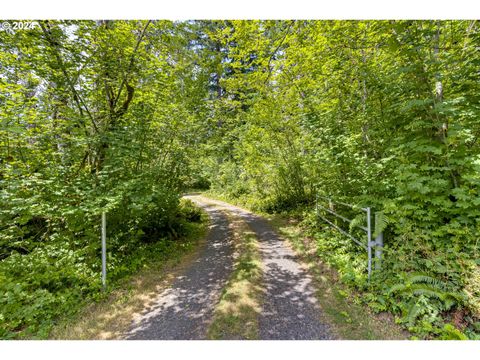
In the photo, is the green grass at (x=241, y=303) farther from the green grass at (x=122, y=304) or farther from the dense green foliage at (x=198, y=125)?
the dense green foliage at (x=198, y=125)

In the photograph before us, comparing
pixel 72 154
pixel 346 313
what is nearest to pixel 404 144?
pixel 346 313

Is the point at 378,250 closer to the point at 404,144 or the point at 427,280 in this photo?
the point at 427,280

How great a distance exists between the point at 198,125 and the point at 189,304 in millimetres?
4567

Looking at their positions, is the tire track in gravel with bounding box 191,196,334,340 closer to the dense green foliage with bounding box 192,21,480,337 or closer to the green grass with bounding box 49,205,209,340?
the dense green foliage with bounding box 192,21,480,337

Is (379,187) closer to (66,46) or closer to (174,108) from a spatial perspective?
(174,108)

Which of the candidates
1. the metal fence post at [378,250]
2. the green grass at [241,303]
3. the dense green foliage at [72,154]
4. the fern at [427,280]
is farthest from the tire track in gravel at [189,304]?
the fern at [427,280]

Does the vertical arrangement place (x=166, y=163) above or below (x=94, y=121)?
below

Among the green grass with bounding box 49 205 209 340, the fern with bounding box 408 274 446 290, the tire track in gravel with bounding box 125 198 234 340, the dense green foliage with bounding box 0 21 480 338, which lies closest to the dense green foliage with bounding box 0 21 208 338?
the dense green foliage with bounding box 0 21 480 338

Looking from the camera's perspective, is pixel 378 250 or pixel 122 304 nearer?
pixel 378 250

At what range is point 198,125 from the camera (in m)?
6.06

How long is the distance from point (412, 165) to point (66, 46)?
5.82 meters

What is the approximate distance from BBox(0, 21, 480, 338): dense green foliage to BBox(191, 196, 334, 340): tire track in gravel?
76cm

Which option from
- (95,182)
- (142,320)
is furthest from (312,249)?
(95,182)

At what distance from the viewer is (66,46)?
139 inches
